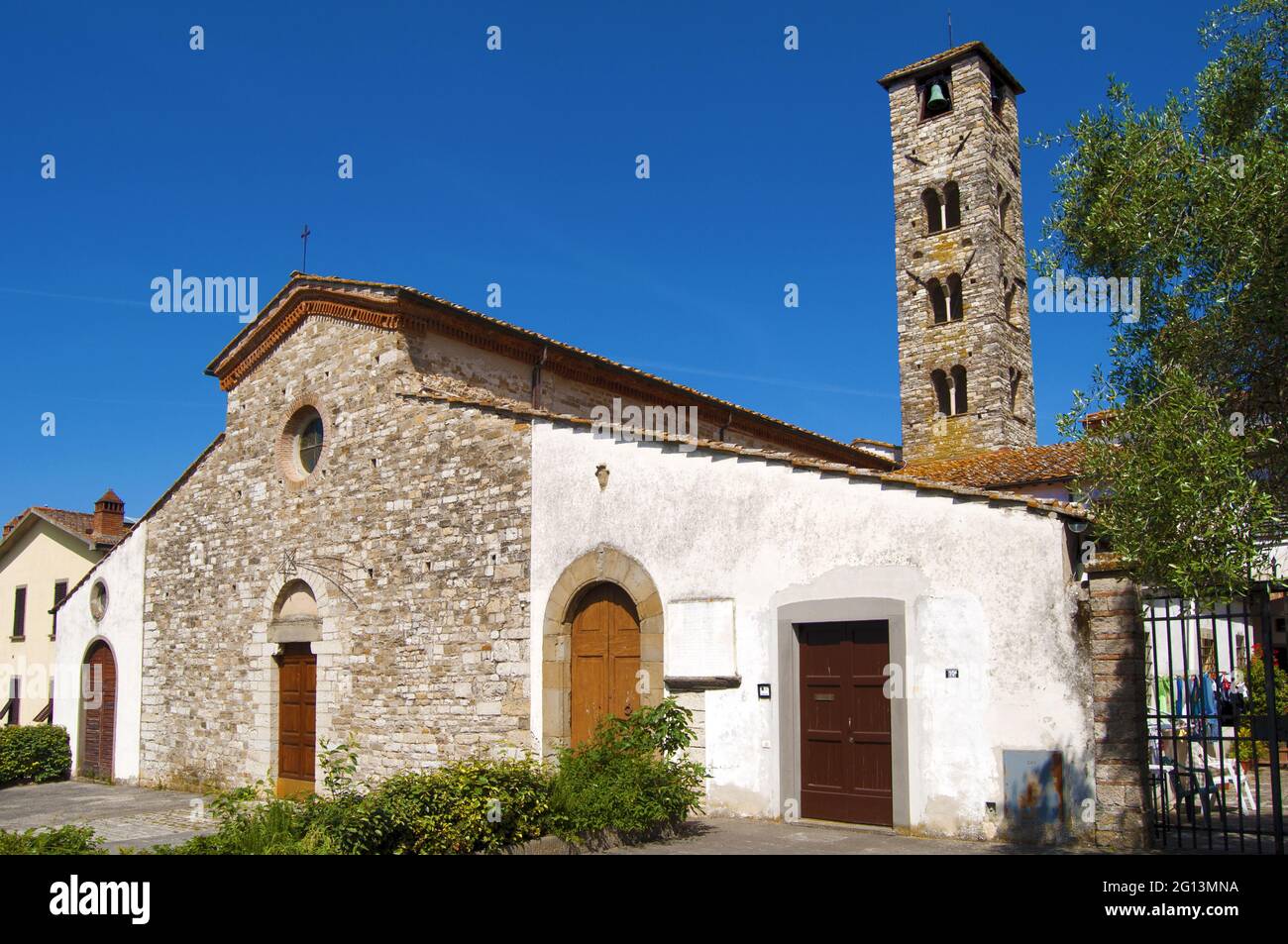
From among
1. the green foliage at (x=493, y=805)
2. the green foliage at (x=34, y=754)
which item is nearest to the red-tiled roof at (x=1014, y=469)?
the green foliage at (x=493, y=805)

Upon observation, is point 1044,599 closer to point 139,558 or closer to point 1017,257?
point 139,558

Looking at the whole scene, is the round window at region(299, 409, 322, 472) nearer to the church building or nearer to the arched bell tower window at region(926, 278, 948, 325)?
the church building

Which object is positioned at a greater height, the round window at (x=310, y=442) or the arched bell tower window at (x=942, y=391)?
the arched bell tower window at (x=942, y=391)

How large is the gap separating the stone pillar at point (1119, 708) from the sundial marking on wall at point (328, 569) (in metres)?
10.3

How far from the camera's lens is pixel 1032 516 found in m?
9.52

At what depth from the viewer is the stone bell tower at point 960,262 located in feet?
92.9

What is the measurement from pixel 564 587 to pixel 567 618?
39 cm

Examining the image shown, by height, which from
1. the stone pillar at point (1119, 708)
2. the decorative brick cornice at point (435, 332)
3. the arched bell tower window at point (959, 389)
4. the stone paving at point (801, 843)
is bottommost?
the stone paving at point (801, 843)

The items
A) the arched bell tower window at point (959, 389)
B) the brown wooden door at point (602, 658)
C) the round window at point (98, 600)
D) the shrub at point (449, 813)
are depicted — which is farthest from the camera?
the arched bell tower window at point (959, 389)

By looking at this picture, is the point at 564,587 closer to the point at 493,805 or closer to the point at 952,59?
the point at 493,805

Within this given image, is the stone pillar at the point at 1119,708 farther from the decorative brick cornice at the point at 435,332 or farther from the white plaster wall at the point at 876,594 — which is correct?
the decorative brick cornice at the point at 435,332

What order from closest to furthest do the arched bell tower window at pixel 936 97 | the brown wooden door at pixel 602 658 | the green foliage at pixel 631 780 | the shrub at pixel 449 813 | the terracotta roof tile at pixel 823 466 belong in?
1. the shrub at pixel 449 813
2. the terracotta roof tile at pixel 823 466
3. the green foliage at pixel 631 780
4. the brown wooden door at pixel 602 658
5. the arched bell tower window at pixel 936 97

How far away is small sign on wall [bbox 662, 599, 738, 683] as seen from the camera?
1147 cm

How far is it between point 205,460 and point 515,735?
9311 millimetres
